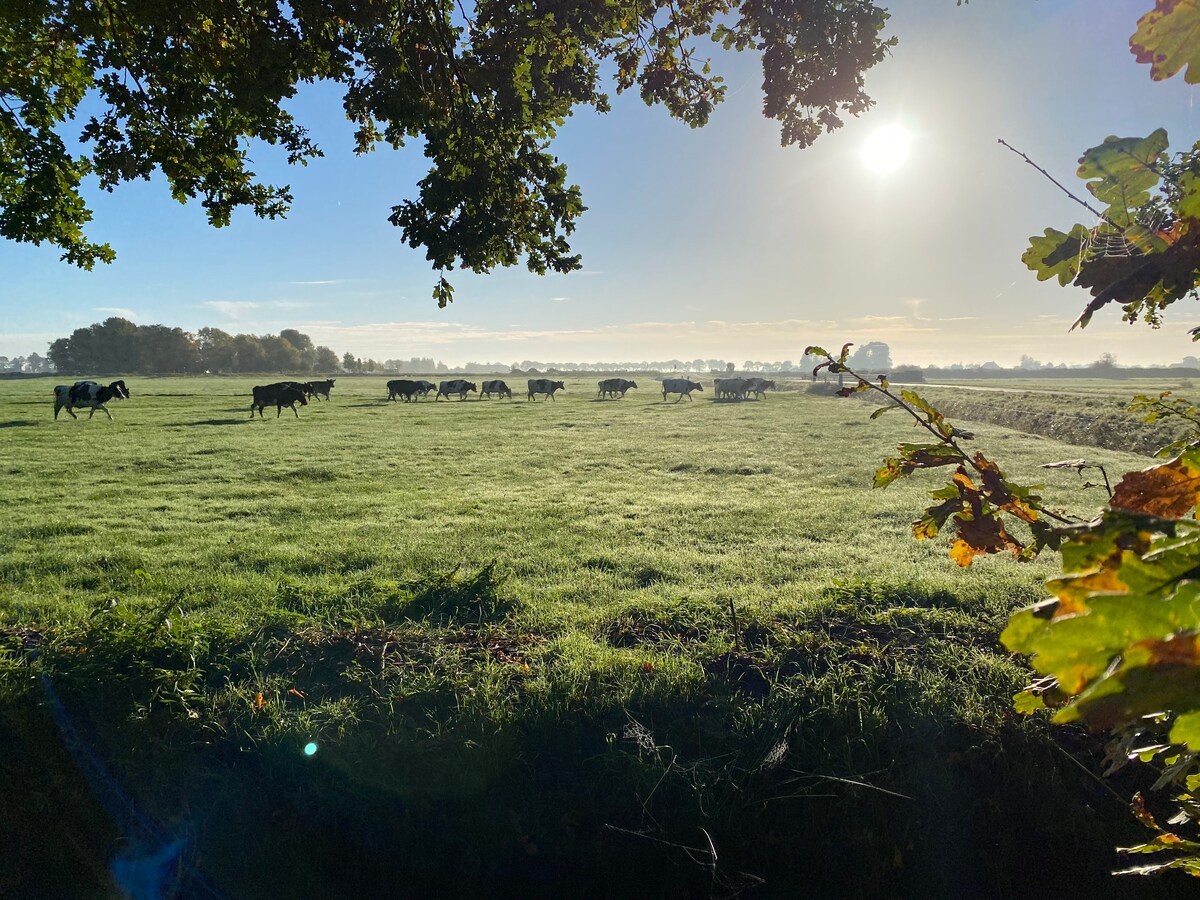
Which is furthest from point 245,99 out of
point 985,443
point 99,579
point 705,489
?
point 985,443

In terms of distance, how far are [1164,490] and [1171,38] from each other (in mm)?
869

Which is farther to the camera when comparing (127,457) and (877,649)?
(127,457)

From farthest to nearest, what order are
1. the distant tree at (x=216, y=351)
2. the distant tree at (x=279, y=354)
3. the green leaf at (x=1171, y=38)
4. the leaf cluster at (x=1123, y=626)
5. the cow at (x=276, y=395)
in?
1. the distant tree at (x=279, y=354)
2. the distant tree at (x=216, y=351)
3. the cow at (x=276, y=395)
4. the green leaf at (x=1171, y=38)
5. the leaf cluster at (x=1123, y=626)

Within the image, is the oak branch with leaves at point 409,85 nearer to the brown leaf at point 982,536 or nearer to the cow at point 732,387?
the brown leaf at point 982,536

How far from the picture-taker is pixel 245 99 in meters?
5.05

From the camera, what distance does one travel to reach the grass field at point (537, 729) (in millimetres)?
2943

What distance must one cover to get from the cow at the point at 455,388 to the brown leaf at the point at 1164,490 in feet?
158

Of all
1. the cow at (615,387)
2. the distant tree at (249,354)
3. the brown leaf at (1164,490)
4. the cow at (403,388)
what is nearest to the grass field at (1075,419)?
the brown leaf at (1164,490)

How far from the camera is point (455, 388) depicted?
49375 mm

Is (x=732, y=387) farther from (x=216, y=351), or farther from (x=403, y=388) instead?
(x=216, y=351)

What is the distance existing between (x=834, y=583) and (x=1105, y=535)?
531 centimetres

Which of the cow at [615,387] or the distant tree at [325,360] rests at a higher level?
the distant tree at [325,360]

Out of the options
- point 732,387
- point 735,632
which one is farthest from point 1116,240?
point 732,387

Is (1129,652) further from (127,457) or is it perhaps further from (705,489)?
(127,457)
